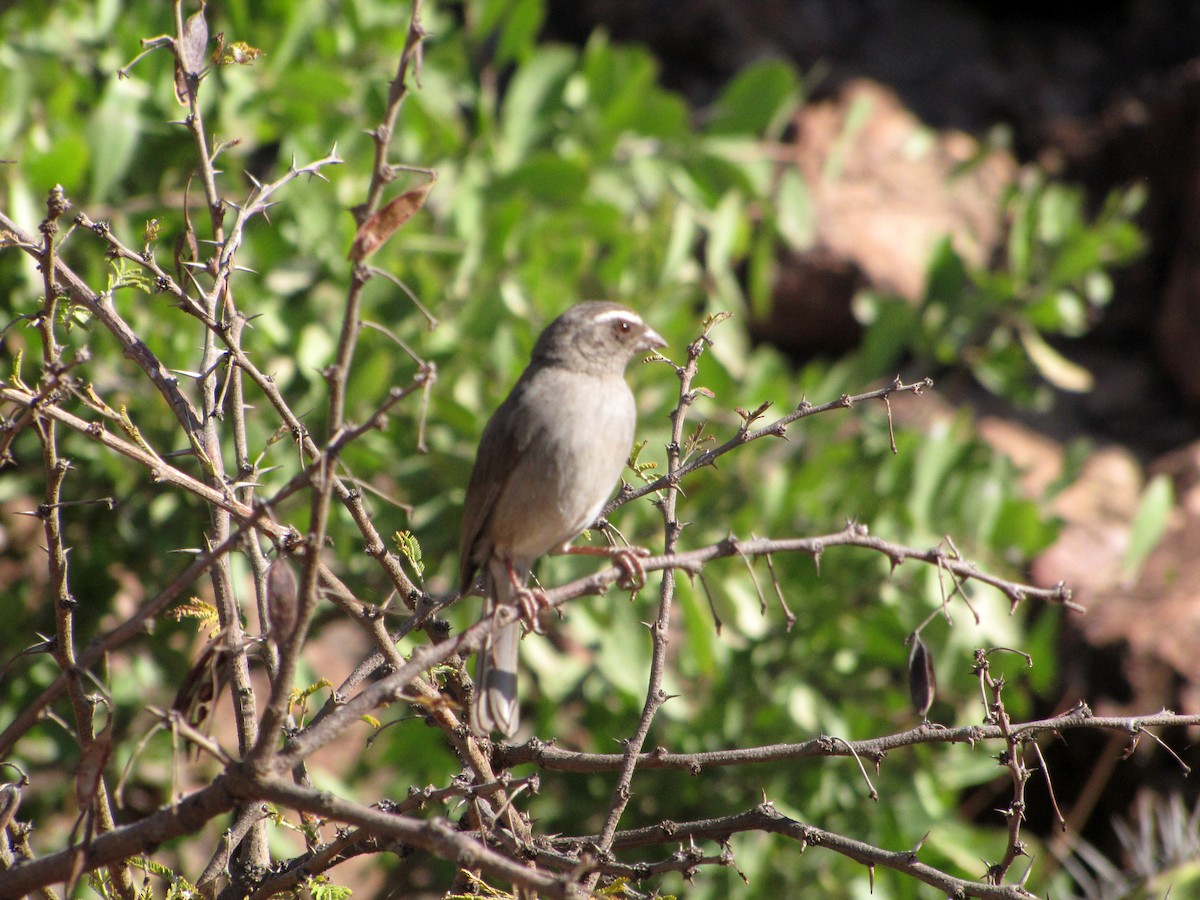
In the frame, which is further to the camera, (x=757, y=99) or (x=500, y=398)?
(x=757, y=99)

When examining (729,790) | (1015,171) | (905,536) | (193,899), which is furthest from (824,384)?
(1015,171)

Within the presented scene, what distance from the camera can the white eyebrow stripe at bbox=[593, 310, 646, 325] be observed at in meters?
4.55

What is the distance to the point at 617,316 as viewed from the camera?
4570 millimetres

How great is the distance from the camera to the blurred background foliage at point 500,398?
5168 millimetres

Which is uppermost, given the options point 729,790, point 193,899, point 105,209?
point 105,209

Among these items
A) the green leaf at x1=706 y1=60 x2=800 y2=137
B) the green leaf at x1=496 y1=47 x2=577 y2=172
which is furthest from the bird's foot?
the green leaf at x1=706 y1=60 x2=800 y2=137

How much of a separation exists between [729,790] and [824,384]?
84.2 inches

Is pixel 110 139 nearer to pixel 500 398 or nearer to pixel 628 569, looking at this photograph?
pixel 500 398

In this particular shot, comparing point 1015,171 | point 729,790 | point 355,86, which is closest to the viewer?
point 729,790

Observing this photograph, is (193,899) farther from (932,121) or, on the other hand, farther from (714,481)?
(932,121)

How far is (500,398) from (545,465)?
60.3 inches

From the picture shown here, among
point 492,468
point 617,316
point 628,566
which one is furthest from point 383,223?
point 617,316

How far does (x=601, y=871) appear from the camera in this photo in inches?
106

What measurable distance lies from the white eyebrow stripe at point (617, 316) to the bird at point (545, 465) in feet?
0.23
